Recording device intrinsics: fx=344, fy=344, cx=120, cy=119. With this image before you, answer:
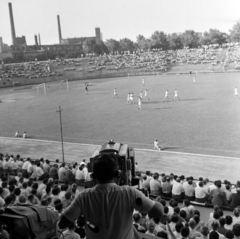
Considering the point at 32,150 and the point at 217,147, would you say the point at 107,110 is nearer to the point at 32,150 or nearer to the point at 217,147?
the point at 32,150

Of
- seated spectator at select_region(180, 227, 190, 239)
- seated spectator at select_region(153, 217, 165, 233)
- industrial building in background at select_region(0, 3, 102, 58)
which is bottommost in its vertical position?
seated spectator at select_region(153, 217, 165, 233)

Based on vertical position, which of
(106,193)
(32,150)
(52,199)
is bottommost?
(32,150)

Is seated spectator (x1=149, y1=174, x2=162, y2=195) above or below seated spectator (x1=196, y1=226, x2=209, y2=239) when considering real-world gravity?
below

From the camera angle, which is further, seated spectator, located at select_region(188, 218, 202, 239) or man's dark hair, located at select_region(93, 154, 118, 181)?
seated spectator, located at select_region(188, 218, 202, 239)

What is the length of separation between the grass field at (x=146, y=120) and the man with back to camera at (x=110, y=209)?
591 inches

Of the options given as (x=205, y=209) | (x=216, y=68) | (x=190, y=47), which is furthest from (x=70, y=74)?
(x=205, y=209)

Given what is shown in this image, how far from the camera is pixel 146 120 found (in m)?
26.2

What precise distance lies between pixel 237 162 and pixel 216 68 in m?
57.6

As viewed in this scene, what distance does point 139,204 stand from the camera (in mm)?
2904

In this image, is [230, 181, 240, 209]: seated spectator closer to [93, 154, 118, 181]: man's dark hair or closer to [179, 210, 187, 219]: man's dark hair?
[179, 210, 187, 219]: man's dark hair

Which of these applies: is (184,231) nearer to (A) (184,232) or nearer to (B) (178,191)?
(A) (184,232)

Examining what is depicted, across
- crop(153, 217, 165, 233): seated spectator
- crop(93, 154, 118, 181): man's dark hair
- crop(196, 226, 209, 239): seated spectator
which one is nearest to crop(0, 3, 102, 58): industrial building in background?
crop(153, 217, 165, 233): seated spectator

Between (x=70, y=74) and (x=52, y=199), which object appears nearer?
(x=52, y=199)

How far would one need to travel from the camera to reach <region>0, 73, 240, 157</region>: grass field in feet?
66.0
